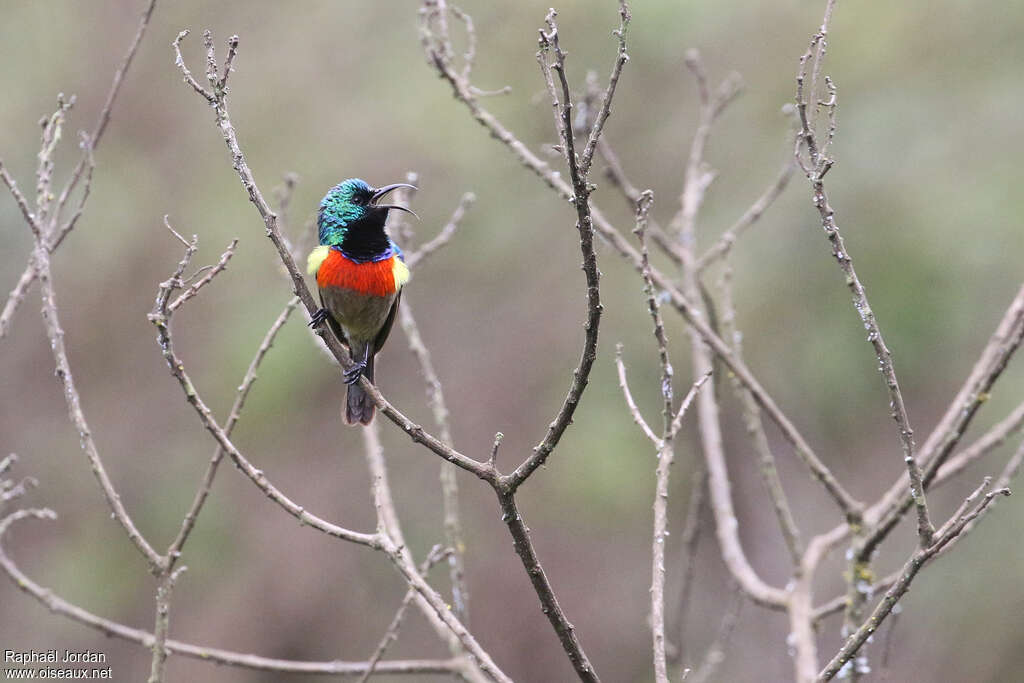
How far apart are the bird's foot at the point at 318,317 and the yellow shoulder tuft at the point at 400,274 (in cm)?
31

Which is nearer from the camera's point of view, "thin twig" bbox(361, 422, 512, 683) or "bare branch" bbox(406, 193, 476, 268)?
"thin twig" bbox(361, 422, 512, 683)

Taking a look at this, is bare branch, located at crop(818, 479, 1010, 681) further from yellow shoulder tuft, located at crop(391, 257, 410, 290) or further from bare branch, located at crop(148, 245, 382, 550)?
yellow shoulder tuft, located at crop(391, 257, 410, 290)

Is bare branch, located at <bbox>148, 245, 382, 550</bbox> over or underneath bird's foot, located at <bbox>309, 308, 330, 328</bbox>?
underneath

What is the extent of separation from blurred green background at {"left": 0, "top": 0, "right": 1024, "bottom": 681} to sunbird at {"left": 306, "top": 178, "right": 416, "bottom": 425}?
3433 millimetres

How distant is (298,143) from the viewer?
10.4m

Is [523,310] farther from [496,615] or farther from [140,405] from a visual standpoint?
[140,405]

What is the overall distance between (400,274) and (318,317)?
41cm

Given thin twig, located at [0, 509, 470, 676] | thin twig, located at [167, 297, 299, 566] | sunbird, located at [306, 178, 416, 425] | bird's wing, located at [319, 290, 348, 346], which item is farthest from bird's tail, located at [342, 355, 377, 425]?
thin twig, located at [0, 509, 470, 676]

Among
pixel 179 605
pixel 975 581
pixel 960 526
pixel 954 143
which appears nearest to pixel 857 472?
pixel 975 581

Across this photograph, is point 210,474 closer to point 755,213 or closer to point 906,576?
point 906,576

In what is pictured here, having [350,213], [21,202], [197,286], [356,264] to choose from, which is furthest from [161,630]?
[350,213]

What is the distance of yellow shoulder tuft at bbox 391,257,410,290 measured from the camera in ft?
13.8

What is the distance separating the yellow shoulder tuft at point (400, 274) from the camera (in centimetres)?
420

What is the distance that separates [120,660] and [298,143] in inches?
200
